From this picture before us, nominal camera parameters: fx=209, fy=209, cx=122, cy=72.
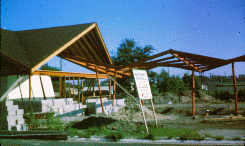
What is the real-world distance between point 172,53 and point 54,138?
20.3 feet

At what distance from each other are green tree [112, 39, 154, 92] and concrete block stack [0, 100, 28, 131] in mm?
25264

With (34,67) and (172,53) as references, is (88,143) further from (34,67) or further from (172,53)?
(172,53)

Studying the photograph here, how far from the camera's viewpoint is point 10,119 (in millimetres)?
8867

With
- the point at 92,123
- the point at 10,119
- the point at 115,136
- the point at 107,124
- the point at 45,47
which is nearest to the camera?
the point at 115,136

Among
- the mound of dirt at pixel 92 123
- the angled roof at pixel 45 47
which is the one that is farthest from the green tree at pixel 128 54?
the mound of dirt at pixel 92 123

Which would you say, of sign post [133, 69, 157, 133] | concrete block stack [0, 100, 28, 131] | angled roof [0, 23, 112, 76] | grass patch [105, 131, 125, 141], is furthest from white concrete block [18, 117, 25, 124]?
sign post [133, 69, 157, 133]

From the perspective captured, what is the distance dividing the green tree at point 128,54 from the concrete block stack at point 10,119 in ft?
82.9

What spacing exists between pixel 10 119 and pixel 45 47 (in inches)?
207

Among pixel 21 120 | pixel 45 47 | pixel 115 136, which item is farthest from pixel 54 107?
pixel 115 136

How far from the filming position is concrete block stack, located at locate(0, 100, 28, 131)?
8.80 metres

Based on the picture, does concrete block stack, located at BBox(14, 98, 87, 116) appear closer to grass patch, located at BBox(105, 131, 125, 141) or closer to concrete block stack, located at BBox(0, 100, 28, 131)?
concrete block stack, located at BBox(0, 100, 28, 131)

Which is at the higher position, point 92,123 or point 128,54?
point 128,54

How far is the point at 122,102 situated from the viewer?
1844cm

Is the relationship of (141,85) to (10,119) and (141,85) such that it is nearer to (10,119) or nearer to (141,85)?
(141,85)
